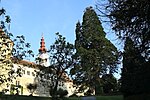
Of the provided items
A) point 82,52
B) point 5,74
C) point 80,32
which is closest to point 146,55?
point 5,74

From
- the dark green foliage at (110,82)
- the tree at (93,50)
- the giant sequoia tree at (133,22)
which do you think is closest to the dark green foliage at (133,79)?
the giant sequoia tree at (133,22)

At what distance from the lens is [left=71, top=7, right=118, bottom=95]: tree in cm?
6309

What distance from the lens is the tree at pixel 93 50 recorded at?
207 ft

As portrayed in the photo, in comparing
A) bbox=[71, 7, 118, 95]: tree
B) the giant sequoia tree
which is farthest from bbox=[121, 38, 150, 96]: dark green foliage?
bbox=[71, 7, 118, 95]: tree

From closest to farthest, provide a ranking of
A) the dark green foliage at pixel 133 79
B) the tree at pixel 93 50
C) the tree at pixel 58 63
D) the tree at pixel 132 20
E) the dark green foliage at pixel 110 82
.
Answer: the tree at pixel 132 20, the dark green foliage at pixel 133 79, the tree at pixel 58 63, the tree at pixel 93 50, the dark green foliage at pixel 110 82

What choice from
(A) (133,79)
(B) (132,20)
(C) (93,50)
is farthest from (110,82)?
(B) (132,20)

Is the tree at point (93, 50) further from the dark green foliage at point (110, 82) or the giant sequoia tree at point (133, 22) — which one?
the giant sequoia tree at point (133, 22)

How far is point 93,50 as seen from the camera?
65.0 meters

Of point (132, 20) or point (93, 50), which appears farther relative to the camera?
point (93, 50)

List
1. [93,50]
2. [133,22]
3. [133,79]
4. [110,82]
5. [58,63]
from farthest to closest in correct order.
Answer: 1. [93,50]
2. [110,82]
3. [58,63]
4. [133,79]
5. [133,22]

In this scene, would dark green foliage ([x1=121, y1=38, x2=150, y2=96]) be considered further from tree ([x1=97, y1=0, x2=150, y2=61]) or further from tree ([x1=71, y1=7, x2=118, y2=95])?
tree ([x1=71, y1=7, x2=118, y2=95])

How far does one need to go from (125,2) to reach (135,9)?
581 millimetres

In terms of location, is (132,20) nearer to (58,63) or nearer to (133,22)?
(133,22)

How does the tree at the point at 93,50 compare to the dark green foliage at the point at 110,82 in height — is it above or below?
above
